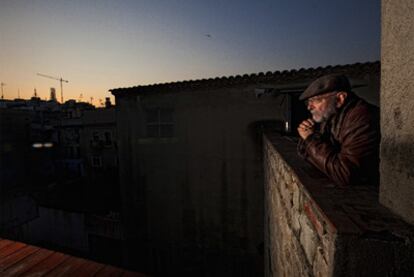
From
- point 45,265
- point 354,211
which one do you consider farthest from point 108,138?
point 354,211

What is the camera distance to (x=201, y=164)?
8.46 meters

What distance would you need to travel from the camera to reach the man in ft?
4.57

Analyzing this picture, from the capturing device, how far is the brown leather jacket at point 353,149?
1.38 m

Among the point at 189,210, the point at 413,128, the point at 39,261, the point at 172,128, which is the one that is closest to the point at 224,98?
the point at 172,128

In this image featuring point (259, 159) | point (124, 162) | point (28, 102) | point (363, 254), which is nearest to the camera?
point (363, 254)

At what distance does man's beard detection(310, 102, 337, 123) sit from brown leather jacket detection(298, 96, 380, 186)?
11 centimetres

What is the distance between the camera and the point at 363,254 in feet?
2.86

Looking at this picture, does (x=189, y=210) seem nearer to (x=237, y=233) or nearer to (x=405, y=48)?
(x=237, y=233)

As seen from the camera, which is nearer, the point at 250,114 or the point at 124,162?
the point at 250,114

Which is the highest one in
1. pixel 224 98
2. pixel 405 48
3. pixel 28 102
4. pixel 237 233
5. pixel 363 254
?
pixel 28 102

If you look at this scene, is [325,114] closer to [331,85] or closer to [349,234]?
[331,85]

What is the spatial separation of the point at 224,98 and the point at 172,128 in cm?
257

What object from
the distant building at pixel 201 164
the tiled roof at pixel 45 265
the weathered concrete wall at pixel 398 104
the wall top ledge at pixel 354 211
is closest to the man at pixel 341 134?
the wall top ledge at pixel 354 211

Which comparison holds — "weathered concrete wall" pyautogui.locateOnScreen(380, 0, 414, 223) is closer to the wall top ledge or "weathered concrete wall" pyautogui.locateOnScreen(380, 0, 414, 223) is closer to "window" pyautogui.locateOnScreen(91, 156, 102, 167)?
the wall top ledge
